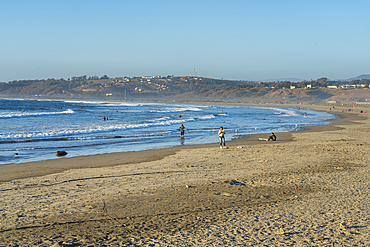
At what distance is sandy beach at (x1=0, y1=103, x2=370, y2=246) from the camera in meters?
5.70

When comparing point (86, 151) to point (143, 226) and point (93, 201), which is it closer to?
point (93, 201)

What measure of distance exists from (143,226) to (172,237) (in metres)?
0.79

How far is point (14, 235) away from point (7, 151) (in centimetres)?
1242

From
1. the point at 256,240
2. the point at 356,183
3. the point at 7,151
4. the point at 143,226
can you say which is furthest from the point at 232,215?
the point at 7,151

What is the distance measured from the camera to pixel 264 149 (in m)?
16.8

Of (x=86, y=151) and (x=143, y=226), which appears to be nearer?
(x=143, y=226)

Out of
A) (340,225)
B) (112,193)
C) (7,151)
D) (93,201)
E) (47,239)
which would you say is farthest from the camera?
(7,151)

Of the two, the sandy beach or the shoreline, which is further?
the shoreline

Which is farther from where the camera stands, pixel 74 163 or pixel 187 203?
pixel 74 163

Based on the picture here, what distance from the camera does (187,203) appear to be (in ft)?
25.0

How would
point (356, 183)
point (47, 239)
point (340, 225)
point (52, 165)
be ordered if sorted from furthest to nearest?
point (52, 165), point (356, 183), point (340, 225), point (47, 239)

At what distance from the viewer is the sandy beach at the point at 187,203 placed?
5703 millimetres

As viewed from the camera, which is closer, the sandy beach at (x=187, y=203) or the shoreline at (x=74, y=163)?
the sandy beach at (x=187, y=203)

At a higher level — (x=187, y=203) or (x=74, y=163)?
(x=187, y=203)
